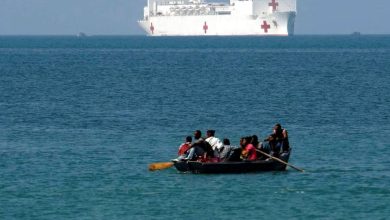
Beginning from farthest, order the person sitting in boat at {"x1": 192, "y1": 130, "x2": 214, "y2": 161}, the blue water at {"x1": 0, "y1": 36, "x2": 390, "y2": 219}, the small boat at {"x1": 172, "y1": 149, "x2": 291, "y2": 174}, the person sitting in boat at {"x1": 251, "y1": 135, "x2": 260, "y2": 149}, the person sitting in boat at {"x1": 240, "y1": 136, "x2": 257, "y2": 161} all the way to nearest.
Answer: the person sitting in boat at {"x1": 251, "y1": 135, "x2": 260, "y2": 149} < the person sitting in boat at {"x1": 240, "y1": 136, "x2": 257, "y2": 161} < the small boat at {"x1": 172, "y1": 149, "x2": 291, "y2": 174} < the person sitting in boat at {"x1": 192, "y1": 130, "x2": 214, "y2": 161} < the blue water at {"x1": 0, "y1": 36, "x2": 390, "y2": 219}

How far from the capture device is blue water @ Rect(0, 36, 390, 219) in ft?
95.8

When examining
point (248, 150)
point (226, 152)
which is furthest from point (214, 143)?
point (248, 150)

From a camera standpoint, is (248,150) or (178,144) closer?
(248,150)

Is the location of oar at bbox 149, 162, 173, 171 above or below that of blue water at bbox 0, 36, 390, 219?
above

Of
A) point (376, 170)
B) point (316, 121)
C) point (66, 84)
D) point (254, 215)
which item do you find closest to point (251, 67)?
point (66, 84)

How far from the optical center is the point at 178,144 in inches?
1622

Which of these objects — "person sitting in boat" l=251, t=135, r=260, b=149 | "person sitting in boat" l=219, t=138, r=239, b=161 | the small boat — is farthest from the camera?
"person sitting in boat" l=251, t=135, r=260, b=149

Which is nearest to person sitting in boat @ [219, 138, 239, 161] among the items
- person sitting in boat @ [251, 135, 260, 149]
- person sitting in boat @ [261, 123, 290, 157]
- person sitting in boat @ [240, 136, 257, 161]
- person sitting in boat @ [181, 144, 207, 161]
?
person sitting in boat @ [240, 136, 257, 161]

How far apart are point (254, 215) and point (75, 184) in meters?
6.23

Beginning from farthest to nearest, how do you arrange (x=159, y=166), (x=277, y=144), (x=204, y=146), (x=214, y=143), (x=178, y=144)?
1. (x=178, y=144)
2. (x=277, y=144)
3. (x=159, y=166)
4. (x=214, y=143)
5. (x=204, y=146)

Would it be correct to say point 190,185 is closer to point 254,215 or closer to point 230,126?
point 254,215

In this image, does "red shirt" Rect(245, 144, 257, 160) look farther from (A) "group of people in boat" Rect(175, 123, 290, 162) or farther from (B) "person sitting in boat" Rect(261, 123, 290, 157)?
(B) "person sitting in boat" Rect(261, 123, 290, 157)

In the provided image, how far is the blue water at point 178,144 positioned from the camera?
29.2 metres

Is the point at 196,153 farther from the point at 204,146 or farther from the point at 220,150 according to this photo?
the point at 220,150
